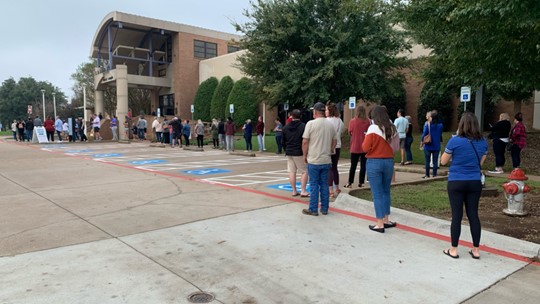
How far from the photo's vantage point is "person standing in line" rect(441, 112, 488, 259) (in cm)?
452

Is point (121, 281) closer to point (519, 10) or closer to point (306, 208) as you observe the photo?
point (306, 208)

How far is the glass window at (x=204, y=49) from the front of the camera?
128 feet

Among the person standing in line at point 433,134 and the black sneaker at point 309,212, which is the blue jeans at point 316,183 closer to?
the black sneaker at point 309,212

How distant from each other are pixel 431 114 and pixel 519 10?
564cm

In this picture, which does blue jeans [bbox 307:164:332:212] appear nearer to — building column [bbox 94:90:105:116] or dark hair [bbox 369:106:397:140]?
dark hair [bbox 369:106:397:140]

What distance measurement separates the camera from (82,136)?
28875 millimetres

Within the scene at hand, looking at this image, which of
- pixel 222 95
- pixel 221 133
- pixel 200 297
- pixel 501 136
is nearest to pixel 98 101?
pixel 222 95

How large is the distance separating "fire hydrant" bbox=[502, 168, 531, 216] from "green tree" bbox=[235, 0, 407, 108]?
10980 mm

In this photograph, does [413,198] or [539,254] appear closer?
[539,254]

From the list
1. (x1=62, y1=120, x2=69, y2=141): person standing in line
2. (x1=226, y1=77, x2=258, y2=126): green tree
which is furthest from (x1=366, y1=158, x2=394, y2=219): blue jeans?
(x1=62, y1=120, x2=69, y2=141): person standing in line

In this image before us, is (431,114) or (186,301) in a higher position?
(431,114)

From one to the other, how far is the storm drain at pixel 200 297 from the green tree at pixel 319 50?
1387 centimetres

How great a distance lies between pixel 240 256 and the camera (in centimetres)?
462

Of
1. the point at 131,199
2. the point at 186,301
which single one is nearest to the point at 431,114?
the point at 131,199
